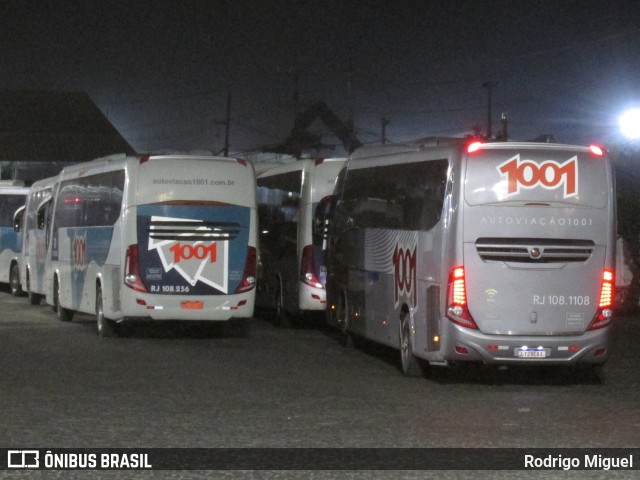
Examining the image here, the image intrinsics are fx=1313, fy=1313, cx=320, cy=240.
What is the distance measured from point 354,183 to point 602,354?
256 inches

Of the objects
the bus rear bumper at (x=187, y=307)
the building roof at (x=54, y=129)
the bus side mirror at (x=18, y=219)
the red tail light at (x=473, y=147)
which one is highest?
the building roof at (x=54, y=129)

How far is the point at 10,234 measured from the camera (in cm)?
3894

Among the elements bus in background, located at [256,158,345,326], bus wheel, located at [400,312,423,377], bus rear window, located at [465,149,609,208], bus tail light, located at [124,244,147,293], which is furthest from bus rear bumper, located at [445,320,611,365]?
bus in background, located at [256,158,345,326]

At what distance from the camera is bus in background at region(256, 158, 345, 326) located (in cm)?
2494

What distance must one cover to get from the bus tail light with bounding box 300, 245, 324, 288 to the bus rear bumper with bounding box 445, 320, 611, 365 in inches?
364

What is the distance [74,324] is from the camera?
26.8 meters

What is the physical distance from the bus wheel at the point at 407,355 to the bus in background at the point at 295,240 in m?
6.89

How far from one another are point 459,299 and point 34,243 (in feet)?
65.0

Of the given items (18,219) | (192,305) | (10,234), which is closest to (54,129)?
(10,234)

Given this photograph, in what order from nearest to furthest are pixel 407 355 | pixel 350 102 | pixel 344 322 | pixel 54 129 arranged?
1. pixel 407 355
2. pixel 344 322
3. pixel 350 102
4. pixel 54 129

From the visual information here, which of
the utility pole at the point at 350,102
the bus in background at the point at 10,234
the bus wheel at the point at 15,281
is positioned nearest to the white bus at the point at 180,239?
the bus wheel at the point at 15,281

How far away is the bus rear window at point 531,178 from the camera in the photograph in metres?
15.7

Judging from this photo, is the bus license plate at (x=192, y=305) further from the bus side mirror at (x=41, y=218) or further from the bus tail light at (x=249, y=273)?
the bus side mirror at (x=41, y=218)

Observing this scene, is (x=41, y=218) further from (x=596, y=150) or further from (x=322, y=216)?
(x=596, y=150)
